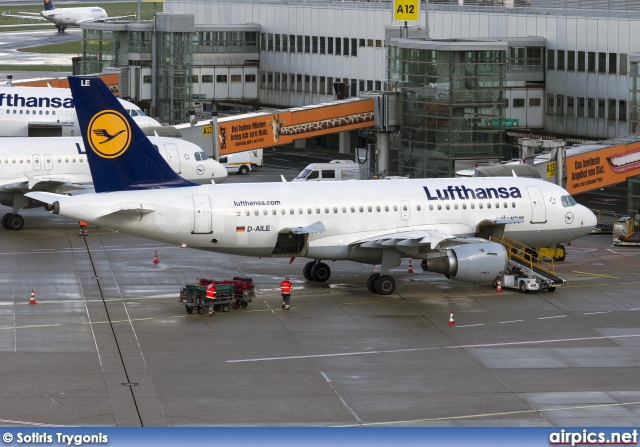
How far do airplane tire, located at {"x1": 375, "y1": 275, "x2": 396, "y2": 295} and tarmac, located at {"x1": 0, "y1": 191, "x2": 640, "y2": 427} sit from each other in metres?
0.34

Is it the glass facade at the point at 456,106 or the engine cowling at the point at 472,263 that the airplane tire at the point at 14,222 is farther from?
the engine cowling at the point at 472,263

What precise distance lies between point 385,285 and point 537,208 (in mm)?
8675

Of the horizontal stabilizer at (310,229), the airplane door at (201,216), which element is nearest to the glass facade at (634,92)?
the horizontal stabilizer at (310,229)

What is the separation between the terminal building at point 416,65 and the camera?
270 ft

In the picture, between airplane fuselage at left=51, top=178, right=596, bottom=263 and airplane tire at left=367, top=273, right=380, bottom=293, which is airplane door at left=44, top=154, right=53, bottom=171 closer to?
airplane fuselage at left=51, top=178, right=596, bottom=263

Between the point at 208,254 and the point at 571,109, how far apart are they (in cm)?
3678

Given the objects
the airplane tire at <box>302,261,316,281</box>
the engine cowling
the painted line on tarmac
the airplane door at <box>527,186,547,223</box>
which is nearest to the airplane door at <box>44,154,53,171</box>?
the airplane tire at <box>302,261,316,281</box>

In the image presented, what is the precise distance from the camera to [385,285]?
181ft

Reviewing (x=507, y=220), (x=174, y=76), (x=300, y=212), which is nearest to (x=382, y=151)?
(x=174, y=76)

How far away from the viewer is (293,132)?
9219 centimetres

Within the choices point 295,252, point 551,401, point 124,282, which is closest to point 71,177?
point 124,282

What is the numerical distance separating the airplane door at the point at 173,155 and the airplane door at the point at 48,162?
666cm

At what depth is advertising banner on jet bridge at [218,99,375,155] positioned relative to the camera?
89.1 m

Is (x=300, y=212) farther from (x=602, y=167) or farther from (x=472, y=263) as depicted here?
(x=602, y=167)
